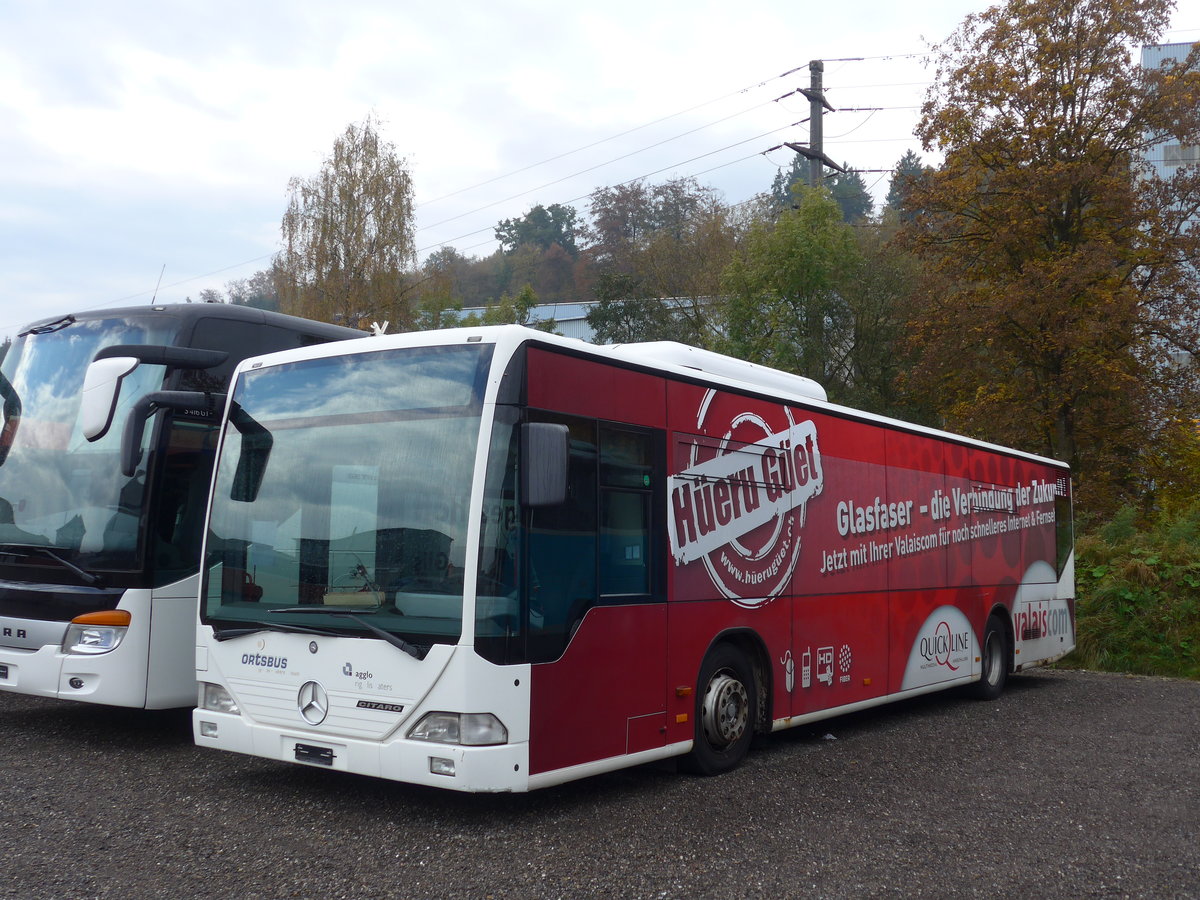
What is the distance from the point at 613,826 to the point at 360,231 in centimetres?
3394

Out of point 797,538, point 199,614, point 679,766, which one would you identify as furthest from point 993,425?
point 199,614

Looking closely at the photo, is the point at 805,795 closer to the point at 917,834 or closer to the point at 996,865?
the point at 917,834

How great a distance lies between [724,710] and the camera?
8227 millimetres

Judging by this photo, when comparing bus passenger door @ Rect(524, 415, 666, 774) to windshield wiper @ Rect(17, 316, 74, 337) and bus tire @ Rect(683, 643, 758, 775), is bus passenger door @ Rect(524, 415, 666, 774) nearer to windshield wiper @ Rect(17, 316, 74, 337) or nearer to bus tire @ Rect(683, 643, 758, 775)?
bus tire @ Rect(683, 643, 758, 775)

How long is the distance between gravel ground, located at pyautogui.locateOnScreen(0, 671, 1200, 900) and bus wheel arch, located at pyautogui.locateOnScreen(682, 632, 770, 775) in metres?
0.16

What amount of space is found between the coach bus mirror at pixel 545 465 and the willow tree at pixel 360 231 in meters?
32.5

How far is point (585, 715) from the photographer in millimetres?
6766

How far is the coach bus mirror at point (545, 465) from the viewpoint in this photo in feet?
20.3

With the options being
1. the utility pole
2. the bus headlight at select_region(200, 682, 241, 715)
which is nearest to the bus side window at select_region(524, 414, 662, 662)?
the bus headlight at select_region(200, 682, 241, 715)

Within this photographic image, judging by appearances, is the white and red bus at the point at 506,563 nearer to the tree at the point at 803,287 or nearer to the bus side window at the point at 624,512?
the bus side window at the point at 624,512

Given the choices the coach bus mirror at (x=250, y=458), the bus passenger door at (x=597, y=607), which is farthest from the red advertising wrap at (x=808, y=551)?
the coach bus mirror at (x=250, y=458)

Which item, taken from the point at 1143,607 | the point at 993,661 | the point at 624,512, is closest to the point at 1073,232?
the point at 1143,607

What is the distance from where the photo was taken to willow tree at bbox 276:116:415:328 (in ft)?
125

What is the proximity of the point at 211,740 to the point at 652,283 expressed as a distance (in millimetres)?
35486
